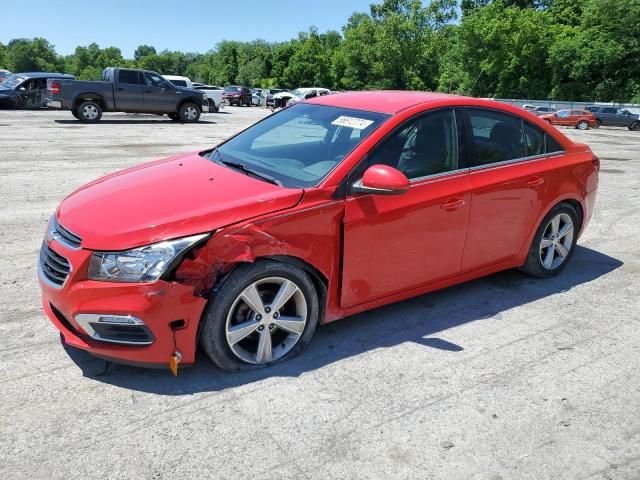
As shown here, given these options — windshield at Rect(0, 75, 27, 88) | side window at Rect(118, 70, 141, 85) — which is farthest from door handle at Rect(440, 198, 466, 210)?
windshield at Rect(0, 75, 27, 88)

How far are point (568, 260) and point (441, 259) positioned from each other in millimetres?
1870

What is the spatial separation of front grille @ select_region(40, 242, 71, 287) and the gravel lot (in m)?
0.55

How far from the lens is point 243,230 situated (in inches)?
Answer: 120

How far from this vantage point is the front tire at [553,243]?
479 centimetres

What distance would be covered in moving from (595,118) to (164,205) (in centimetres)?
3816

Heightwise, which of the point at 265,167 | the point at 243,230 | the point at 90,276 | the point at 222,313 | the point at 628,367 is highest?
the point at 265,167

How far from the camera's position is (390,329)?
3.95m

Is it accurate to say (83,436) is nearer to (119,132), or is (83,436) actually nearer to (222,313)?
(222,313)

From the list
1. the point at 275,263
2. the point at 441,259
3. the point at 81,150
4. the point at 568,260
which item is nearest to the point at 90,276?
the point at 275,263

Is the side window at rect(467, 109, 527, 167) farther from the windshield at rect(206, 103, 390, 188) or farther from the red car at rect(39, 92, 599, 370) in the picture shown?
the windshield at rect(206, 103, 390, 188)

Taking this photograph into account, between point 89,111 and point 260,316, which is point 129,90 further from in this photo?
point 260,316

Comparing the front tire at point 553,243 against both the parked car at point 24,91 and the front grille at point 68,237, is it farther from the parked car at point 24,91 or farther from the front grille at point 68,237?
the parked car at point 24,91

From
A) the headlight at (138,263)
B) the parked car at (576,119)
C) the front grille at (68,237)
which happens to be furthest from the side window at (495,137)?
the parked car at (576,119)

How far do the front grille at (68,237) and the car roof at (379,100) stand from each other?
2.16 metres
